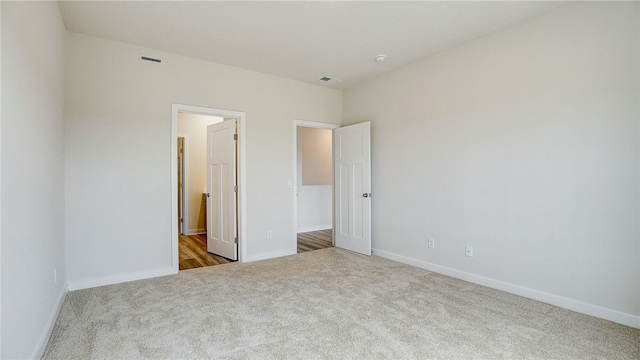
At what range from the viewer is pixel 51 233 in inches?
93.7

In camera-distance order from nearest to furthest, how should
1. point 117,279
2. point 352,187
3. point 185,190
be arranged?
1. point 117,279
2. point 352,187
3. point 185,190

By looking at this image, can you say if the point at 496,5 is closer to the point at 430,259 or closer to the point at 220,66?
the point at 430,259

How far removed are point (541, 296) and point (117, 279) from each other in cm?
422

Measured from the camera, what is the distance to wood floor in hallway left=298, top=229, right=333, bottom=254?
5007 mm

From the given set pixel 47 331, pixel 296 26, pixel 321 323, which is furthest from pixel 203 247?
pixel 296 26

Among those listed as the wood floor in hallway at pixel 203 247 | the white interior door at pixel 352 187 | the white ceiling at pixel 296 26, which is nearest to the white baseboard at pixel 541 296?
the white interior door at pixel 352 187

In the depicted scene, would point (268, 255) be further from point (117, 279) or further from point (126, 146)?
point (126, 146)

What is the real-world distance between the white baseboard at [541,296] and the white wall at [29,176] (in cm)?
360

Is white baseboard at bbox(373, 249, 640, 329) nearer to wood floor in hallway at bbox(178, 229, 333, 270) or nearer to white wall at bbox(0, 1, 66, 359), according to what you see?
wood floor in hallway at bbox(178, 229, 333, 270)

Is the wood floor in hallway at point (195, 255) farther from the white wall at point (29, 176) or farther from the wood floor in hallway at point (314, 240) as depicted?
the white wall at point (29, 176)

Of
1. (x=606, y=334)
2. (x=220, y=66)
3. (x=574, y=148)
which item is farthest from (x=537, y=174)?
(x=220, y=66)

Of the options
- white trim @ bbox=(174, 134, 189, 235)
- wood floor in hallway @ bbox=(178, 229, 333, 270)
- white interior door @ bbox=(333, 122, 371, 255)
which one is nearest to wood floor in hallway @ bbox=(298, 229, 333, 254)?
wood floor in hallway @ bbox=(178, 229, 333, 270)

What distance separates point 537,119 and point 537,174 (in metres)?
0.51

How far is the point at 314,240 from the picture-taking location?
220 inches
